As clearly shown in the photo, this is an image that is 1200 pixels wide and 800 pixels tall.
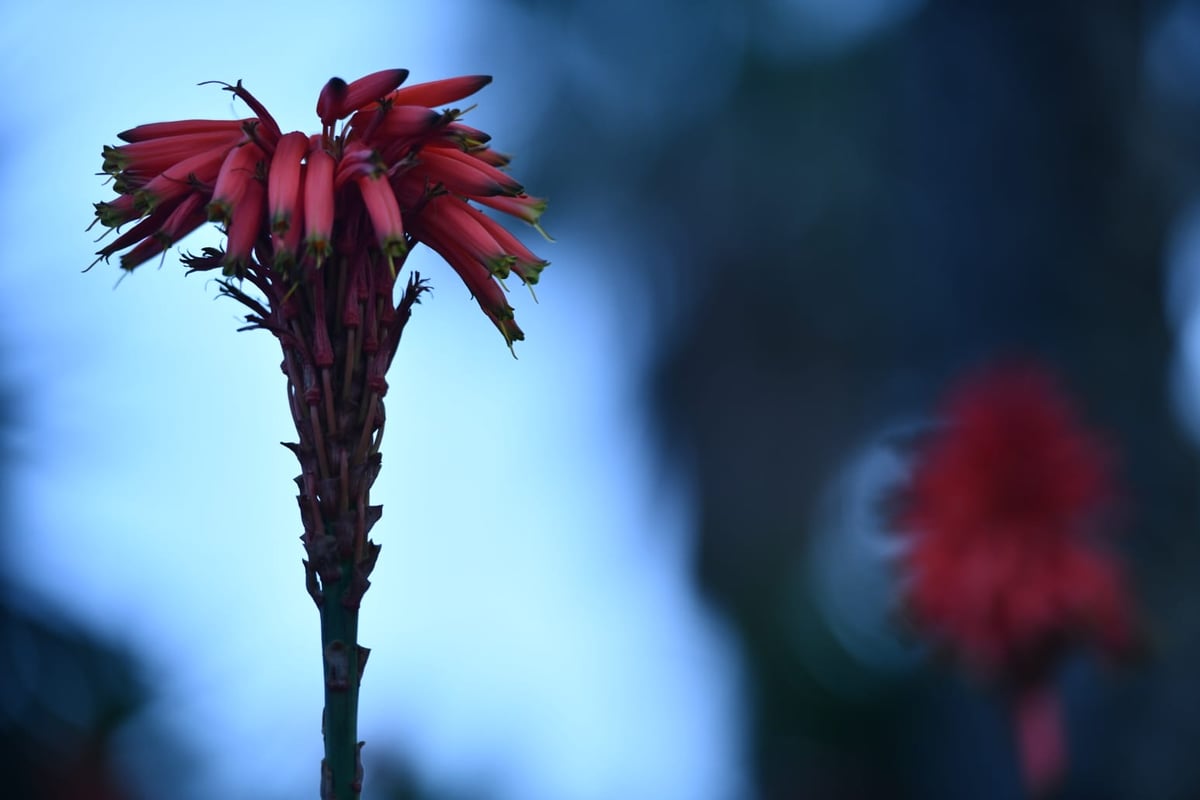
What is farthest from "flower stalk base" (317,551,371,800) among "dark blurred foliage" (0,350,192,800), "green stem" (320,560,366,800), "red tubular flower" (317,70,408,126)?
"dark blurred foliage" (0,350,192,800)

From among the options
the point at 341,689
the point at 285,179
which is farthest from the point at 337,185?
the point at 341,689

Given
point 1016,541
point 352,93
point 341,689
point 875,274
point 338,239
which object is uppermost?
point 875,274

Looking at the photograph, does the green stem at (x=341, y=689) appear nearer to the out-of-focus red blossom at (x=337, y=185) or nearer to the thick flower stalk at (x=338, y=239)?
the thick flower stalk at (x=338, y=239)

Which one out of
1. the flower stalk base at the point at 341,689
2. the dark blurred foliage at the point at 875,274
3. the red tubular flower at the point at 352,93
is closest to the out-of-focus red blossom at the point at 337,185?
the red tubular flower at the point at 352,93

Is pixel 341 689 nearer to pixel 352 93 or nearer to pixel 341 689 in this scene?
pixel 341 689

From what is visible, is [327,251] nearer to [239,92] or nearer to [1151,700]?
[239,92]
